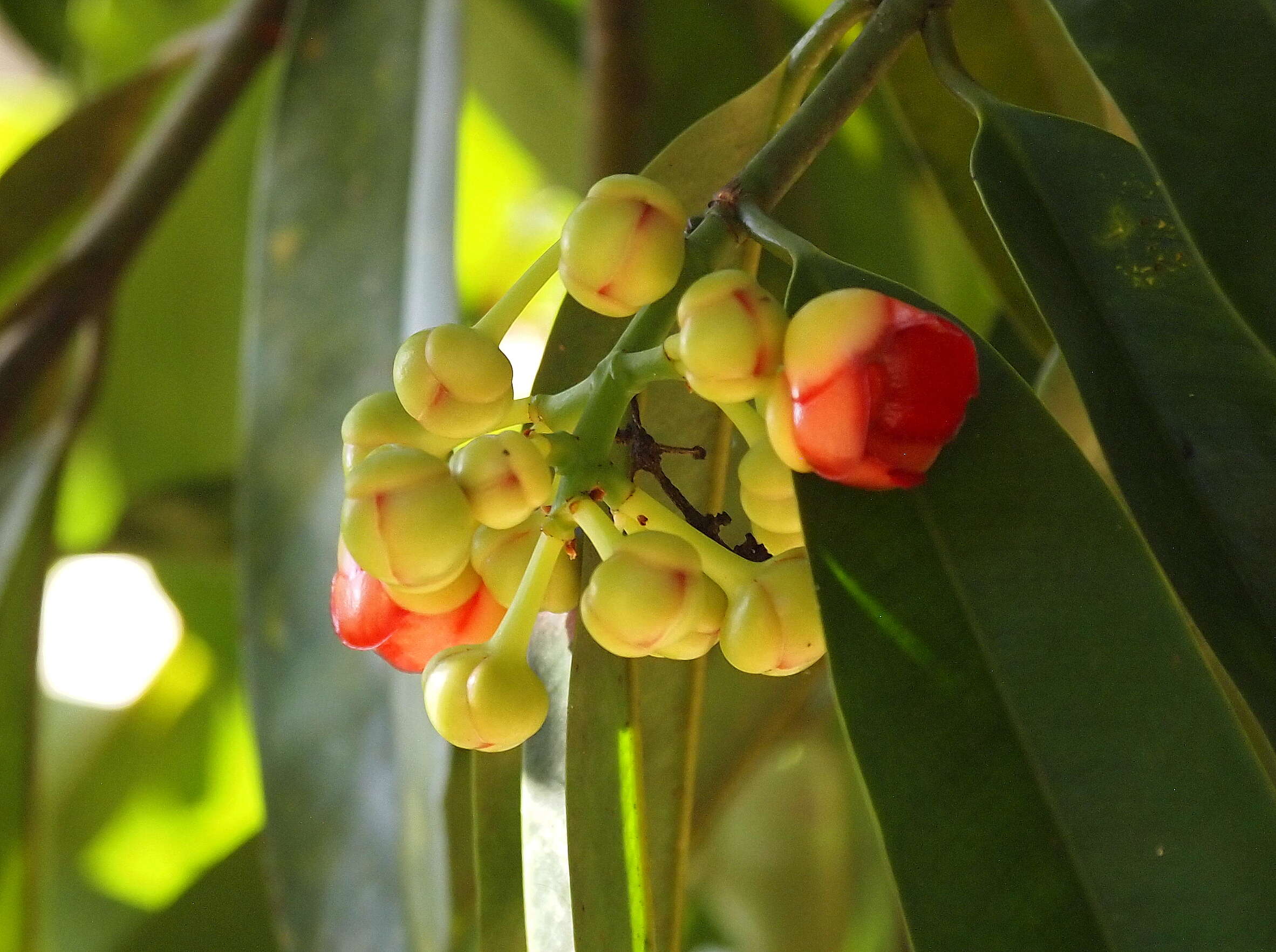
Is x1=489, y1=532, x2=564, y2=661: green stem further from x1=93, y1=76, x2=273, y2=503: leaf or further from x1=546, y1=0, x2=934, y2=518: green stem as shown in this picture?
x1=93, y1=76, x2=273, y2=503: leaf

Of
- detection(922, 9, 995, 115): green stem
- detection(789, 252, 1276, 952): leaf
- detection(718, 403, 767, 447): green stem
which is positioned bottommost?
detection(789, 252, 1276, 952): leaf

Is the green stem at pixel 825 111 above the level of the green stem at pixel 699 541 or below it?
above

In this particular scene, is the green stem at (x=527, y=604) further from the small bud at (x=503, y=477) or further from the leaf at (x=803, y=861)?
the leaf at (x=803, y=861)

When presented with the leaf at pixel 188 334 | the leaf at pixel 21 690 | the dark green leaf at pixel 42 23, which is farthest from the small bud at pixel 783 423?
the dark green leaf at pixel 42 23

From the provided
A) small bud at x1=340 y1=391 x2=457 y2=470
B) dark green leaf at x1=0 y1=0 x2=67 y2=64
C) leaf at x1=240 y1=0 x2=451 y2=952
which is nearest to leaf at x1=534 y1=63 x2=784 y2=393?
small bud at x1=340 y1=391 x2=457 y2=470

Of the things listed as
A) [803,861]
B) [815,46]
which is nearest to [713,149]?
[815,46]

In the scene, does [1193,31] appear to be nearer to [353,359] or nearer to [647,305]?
[647,305]
